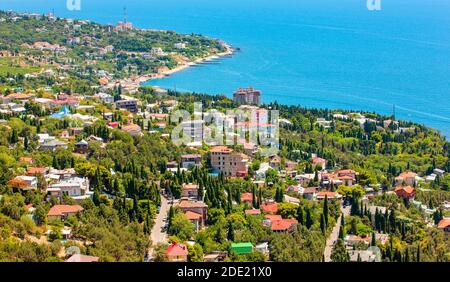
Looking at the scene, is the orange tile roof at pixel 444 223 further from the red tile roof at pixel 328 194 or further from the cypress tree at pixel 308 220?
the cypress tree at pixel 308 220

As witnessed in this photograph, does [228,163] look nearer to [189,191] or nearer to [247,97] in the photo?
[189,191]

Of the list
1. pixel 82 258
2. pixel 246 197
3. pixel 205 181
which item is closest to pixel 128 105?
pixel 205 181

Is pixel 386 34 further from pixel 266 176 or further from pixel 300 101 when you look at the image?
pixel 266 176

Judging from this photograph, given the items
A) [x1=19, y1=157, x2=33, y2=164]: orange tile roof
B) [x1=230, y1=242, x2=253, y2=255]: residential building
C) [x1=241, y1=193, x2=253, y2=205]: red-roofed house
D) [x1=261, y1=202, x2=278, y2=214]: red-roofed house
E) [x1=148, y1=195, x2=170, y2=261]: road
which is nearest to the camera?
[x1=230, y1=242, x2=253, y2=255]: residential building

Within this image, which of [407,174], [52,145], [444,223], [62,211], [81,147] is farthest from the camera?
[407,174]

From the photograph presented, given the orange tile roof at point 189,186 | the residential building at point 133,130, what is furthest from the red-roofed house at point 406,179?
the residential building at point 133,130

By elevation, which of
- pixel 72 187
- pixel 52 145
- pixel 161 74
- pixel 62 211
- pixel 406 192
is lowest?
pixel 406 192

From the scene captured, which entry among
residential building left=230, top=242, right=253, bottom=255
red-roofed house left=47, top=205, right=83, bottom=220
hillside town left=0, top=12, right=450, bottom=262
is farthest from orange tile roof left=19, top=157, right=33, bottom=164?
residential building left=230, top=242, right=253, bottom=255

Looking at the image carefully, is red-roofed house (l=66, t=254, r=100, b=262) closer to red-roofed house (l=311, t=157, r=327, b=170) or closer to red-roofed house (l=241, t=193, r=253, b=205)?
red-roofed house (l=241, t=193, r=253, b=205)
